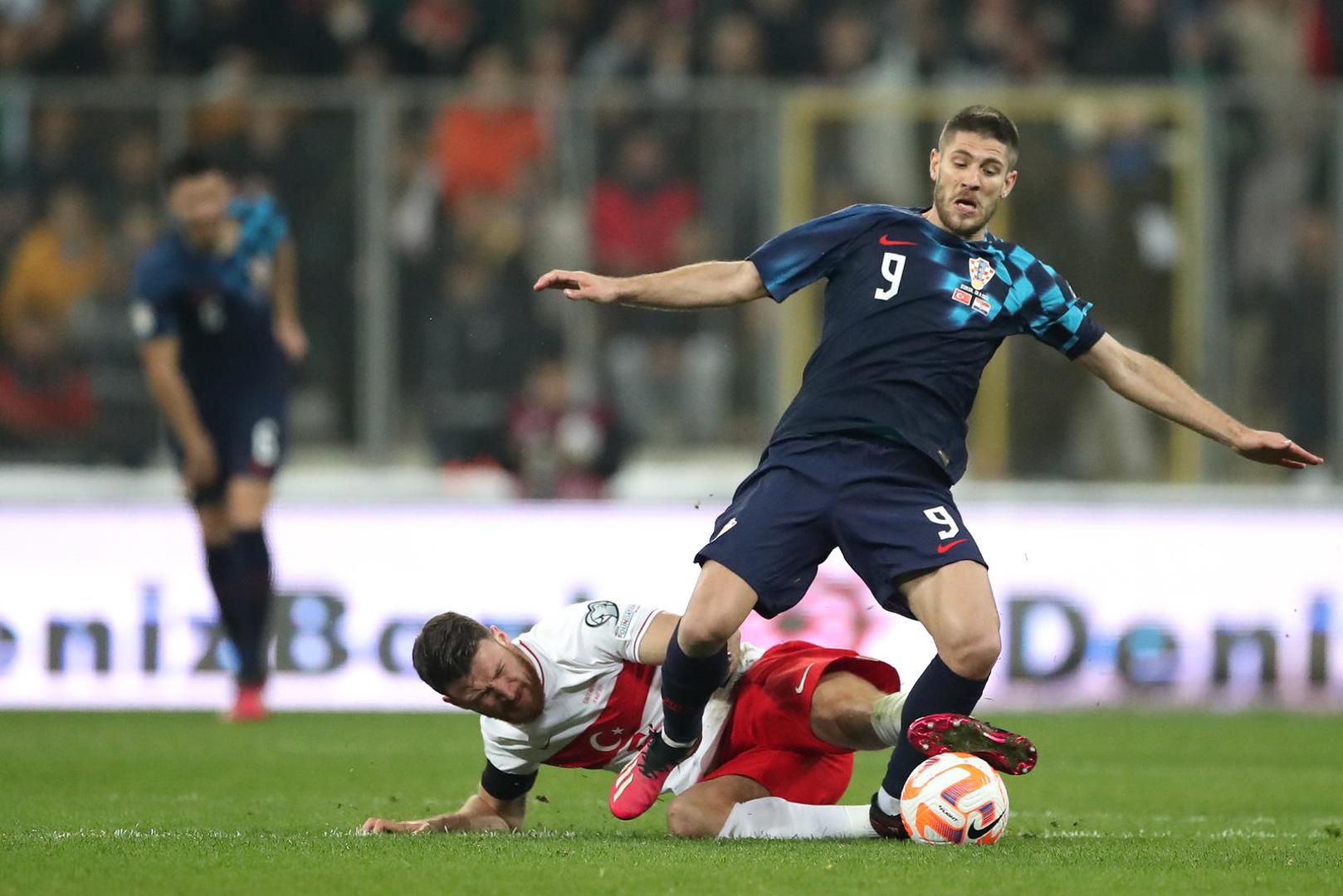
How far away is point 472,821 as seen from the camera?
20.5ft

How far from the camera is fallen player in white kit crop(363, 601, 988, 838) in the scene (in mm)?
6070

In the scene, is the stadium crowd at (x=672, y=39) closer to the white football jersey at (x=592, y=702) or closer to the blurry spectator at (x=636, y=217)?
the blurry spectator at (x=636, y=217)

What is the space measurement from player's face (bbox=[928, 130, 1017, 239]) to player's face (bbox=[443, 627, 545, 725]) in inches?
70.7

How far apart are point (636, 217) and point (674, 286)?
640 centimetres

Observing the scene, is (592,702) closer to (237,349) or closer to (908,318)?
(908,318)

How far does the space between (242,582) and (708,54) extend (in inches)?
221

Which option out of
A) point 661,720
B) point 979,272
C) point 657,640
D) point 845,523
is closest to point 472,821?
point 661,720

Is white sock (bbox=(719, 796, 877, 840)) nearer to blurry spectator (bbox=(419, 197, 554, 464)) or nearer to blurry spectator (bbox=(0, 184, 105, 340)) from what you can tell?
blurry spectator (bbox=(419, 197, 554, 464))

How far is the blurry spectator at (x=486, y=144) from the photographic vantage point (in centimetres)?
1232

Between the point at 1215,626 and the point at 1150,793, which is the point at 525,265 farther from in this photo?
the point at 1150,793

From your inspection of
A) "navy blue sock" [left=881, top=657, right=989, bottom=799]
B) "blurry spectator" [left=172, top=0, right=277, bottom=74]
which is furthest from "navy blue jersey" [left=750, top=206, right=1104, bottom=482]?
"blurry spectator" [left=172, top=0, right=277, bottom=74]

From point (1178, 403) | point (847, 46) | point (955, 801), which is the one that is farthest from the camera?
point (847, 46)

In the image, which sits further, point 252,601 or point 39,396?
point 39,396

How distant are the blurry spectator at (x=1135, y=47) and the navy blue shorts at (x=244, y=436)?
6.45m
